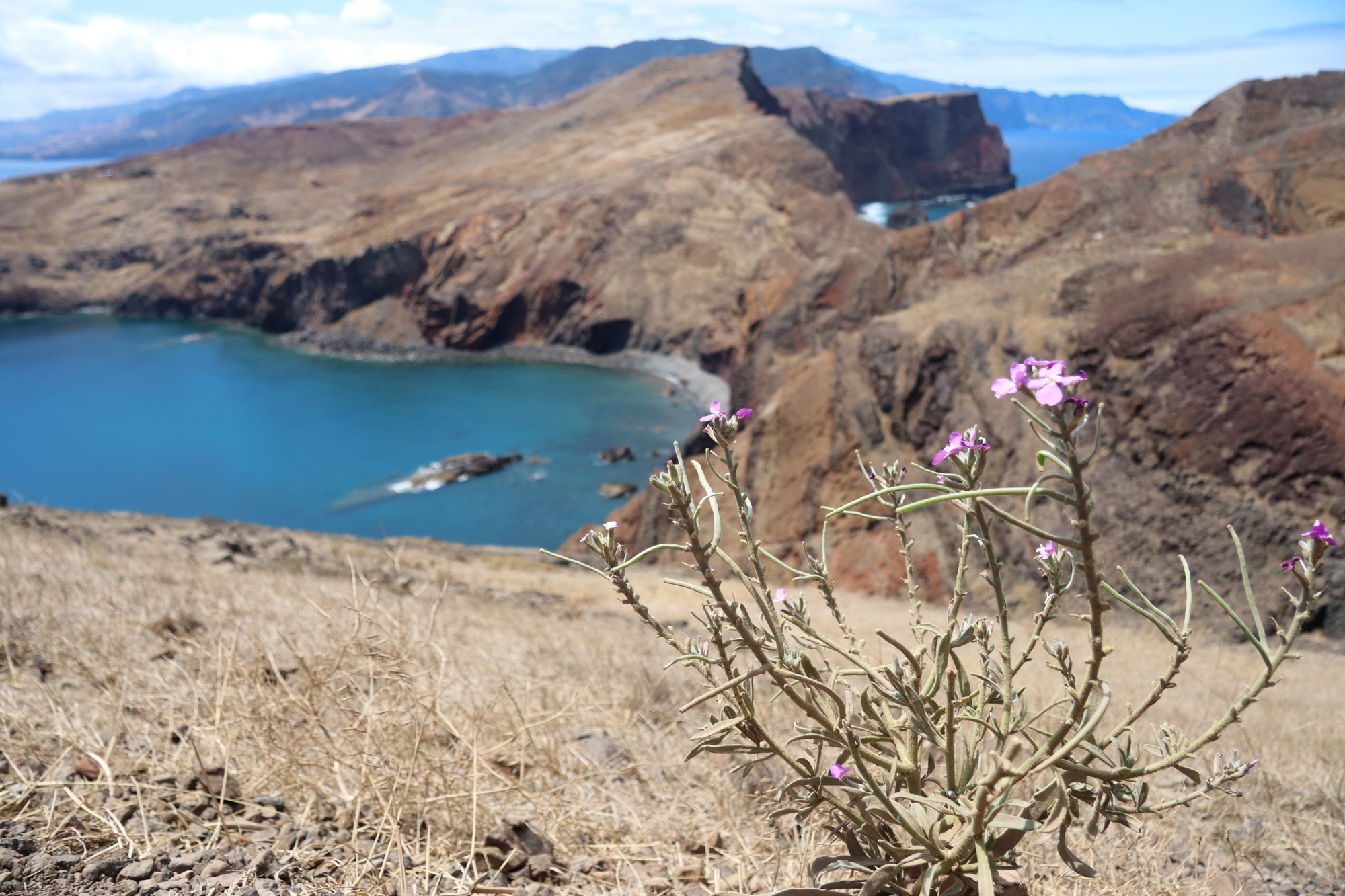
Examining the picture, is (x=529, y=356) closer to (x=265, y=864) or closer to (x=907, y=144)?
(x=265, y=864)

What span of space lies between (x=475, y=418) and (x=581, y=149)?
3620 cm

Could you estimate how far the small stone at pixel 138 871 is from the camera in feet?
6.86

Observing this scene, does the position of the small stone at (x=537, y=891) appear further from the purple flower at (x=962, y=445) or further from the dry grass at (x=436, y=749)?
the purple flower at (x=962, y=445)

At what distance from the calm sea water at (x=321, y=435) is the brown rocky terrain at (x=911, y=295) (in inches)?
221

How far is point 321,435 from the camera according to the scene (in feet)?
118

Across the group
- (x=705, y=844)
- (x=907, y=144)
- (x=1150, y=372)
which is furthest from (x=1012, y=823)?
(x=907, y=144)

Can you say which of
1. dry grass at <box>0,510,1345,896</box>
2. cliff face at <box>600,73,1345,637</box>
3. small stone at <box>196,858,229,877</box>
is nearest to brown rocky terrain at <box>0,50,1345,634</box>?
cliff face at <box>600,73,1345,637</box>

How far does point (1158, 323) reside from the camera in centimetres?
1020

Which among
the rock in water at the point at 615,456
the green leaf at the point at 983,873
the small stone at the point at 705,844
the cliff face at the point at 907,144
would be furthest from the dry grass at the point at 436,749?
the cliff face at the point at 907,144

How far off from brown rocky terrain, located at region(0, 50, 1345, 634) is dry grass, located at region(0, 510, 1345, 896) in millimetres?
4633

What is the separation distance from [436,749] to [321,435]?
1434 inches

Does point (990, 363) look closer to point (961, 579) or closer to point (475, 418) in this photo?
point (961, 579)

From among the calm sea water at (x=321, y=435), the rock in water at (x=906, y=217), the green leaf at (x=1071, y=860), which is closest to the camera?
the green leaf at (x=1071, y=860)

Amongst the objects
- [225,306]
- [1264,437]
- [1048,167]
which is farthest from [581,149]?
[1048,167]
